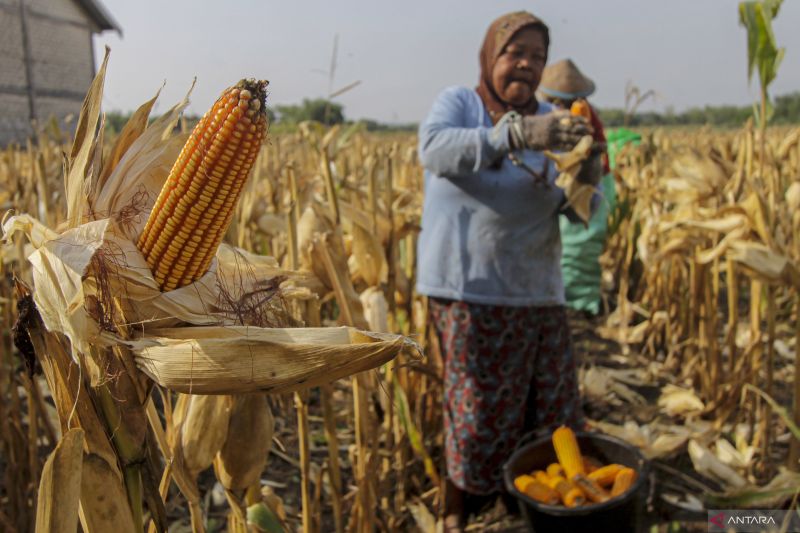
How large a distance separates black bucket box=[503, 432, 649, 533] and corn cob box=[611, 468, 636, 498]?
1.3 inches

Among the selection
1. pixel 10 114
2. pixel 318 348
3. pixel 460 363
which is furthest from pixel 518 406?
pixel 10 114

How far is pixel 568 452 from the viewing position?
86.4 inches

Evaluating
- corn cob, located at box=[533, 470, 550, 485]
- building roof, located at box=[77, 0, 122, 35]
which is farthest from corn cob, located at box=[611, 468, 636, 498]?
building roof, located at box=[77, 0, 122, 35]

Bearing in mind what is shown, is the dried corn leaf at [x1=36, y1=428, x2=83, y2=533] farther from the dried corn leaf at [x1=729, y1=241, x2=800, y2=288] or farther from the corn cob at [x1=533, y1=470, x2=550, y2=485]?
the dried corn leaf at [x1=729, y1=241, x2=800, y2=288]

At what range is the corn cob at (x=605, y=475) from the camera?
7.20 feet

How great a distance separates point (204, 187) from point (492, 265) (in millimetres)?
1568

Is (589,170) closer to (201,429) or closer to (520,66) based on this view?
(520,66)

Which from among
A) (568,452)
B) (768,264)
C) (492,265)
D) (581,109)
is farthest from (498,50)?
(568,452)

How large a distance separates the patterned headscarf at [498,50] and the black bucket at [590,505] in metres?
1.22

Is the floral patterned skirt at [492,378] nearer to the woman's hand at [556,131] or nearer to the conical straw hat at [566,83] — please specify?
the woman's hand at [556,131]

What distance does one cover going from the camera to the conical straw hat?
390 centimetres

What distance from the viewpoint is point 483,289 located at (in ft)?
7.34

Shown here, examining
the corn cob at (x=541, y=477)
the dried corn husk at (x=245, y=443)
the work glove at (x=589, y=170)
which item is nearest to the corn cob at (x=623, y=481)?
the corn cob at (x=541, y=477)

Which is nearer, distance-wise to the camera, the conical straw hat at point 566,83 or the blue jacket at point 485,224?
the blue jacket at point 485,224
